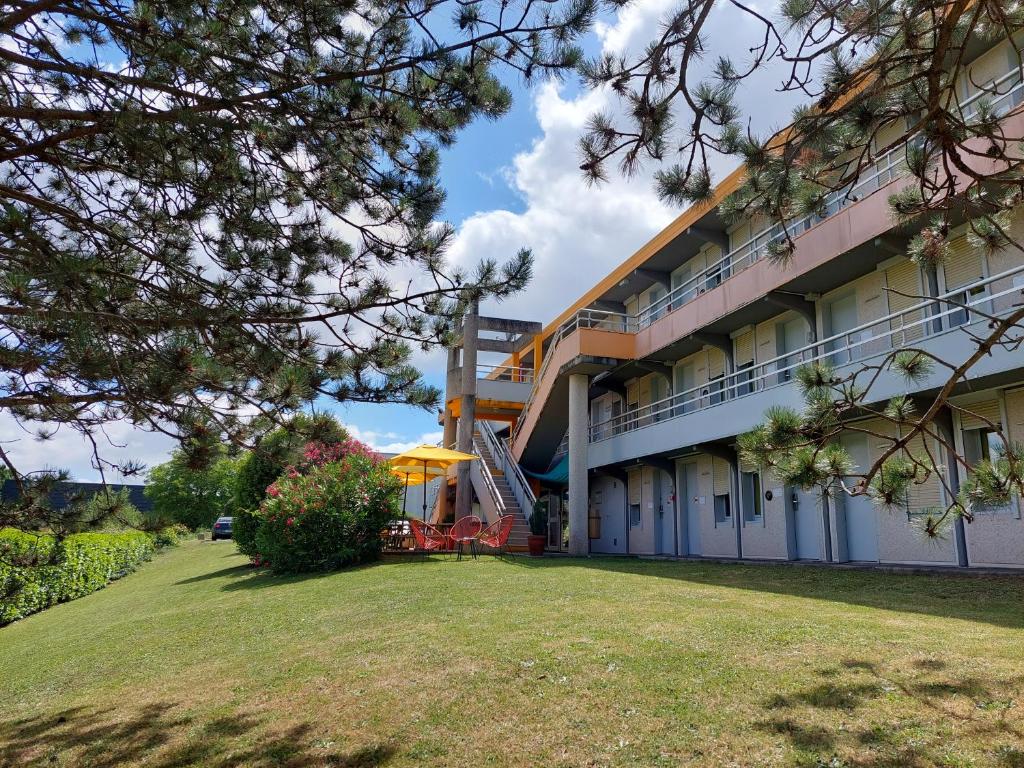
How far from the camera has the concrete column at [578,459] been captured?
20.1m

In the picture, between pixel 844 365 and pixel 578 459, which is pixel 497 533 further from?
pixel 844 365

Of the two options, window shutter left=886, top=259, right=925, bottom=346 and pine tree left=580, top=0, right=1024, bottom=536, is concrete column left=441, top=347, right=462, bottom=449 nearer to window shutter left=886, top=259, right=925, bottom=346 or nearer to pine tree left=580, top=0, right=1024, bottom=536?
window shutter left=886, top=259, right=925, bottom=346

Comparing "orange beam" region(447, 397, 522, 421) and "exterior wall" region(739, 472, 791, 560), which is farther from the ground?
"orange beam" region(447, 397, 522, 421)

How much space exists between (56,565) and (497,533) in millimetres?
11914

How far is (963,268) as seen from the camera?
481 inches

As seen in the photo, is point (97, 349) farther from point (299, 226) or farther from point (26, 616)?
point (26, 616)

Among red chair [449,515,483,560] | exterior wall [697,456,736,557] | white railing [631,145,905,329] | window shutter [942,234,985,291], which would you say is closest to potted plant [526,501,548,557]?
red chair [449,515,483,560]

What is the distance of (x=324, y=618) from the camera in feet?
29.2

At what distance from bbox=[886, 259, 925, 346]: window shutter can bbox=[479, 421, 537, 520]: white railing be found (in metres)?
10.4

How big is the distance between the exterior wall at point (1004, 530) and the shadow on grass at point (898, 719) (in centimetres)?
736

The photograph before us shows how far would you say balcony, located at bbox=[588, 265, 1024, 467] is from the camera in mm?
10258

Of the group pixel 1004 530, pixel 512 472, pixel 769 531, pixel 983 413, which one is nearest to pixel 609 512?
pixel 512 472

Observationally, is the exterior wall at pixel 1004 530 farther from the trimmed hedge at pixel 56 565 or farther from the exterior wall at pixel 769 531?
the trimmed hedge at pixel 56 565

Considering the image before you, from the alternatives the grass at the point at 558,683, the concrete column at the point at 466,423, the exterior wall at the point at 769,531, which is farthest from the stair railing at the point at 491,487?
the grass at the point at 558,683
